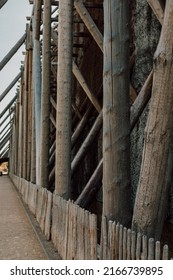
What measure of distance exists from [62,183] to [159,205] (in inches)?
130

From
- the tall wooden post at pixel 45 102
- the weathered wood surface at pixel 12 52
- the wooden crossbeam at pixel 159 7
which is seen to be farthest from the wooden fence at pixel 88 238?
the weathered wood surface at pixel 12 52

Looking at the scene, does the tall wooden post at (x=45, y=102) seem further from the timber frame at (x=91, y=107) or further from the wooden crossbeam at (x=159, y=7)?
the wooden crossbeam at (x=159, y=7)

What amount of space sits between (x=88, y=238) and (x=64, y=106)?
2812 mm

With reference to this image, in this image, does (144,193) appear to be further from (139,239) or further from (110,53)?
(110,53)

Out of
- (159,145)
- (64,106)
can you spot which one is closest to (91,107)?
(64,106)

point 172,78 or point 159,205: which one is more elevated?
point 172,78

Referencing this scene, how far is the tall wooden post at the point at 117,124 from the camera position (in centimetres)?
389

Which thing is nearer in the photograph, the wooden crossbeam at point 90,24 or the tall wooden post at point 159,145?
the tall wooden post at point 159,145

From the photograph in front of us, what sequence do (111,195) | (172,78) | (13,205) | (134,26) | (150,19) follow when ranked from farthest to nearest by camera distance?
(13,205)
(134,26)
(150,19)
(111,195)
(172,78)

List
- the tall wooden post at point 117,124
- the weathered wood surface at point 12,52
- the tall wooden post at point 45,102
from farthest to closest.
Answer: the weathered wood surface at point 12,52, the tall wooden post at point 45,102, the tall wooden post at point 117,124

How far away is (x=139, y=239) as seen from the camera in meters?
2.81

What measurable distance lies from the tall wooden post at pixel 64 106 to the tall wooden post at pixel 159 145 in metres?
3.17

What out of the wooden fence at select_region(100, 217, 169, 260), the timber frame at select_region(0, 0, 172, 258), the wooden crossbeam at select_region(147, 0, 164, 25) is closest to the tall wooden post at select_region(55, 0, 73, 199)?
the timber frame at select_region(0, 0, 172, 258)

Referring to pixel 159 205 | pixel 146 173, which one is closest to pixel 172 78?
pixel 146 173
